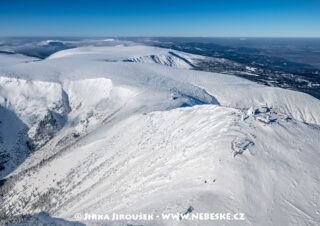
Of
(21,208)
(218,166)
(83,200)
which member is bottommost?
(21,208)

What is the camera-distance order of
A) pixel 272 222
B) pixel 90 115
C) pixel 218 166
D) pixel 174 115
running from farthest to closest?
pixel 90 115 < pixel 174 115 < pixel 218 166 < pixel 272 222

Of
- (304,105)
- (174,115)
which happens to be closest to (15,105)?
(174,115)

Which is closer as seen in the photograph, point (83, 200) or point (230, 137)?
point (230, 137)

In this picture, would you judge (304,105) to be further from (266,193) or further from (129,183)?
(129,183)

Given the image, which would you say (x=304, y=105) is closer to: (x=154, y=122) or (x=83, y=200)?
(x=154, y=122)

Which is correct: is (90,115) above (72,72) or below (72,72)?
below

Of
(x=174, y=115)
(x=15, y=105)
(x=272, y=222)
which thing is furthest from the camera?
(x=15, y=105)
